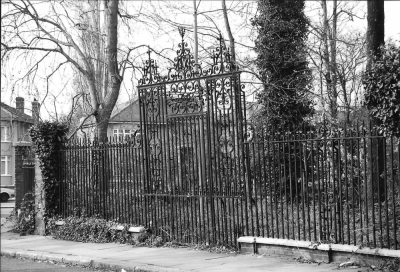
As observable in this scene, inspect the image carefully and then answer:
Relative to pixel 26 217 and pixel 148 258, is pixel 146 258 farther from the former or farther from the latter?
pixel 26 217

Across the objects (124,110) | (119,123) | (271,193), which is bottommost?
(271,193)

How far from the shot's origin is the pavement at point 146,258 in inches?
379

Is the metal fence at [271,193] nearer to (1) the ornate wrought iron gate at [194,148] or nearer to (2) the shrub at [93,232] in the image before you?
(1) the ornate wrought iron gate at [194,148]

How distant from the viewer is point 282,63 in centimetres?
1769

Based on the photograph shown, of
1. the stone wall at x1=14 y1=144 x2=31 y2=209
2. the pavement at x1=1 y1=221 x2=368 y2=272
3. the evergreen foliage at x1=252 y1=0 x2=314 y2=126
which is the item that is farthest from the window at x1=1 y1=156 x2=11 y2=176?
the pavement at x1=1 y1=221 x2=368 y2=272

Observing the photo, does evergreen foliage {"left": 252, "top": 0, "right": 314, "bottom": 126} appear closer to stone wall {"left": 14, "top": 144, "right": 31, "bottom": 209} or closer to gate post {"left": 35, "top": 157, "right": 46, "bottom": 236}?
gate post {"left": 35, "top": 157, "right": 46, "bottom": 236}

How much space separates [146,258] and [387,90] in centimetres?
559

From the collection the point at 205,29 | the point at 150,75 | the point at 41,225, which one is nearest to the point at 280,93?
the point at 205,29

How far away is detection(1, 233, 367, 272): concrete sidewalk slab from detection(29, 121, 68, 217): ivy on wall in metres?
1.54

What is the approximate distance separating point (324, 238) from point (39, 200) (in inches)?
347

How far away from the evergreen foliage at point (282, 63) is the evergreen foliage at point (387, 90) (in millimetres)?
9045

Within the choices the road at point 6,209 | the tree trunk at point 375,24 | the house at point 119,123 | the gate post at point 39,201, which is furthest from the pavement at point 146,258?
the road at point 6,209

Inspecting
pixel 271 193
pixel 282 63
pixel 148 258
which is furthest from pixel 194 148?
pixel 282 63

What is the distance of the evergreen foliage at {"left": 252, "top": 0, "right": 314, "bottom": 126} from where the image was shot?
1738cm
